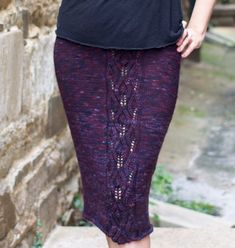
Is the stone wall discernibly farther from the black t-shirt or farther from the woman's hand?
the woman's hand

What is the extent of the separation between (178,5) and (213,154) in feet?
12.5

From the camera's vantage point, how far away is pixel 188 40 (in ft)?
7.55

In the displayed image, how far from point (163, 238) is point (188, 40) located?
1.35 meters

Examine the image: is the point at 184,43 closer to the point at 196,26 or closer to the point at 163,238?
the point at 196,26

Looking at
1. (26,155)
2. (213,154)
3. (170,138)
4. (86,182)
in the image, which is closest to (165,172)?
(213,154)

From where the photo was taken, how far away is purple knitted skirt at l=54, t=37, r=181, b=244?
89.4 inches

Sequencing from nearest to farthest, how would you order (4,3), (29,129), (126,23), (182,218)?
(126,23) → (4,3) → (29,129) → (182,218)

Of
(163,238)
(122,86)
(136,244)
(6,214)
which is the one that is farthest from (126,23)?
(163,238)

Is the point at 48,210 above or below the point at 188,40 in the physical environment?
below

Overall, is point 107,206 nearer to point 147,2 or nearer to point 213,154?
point 147,2

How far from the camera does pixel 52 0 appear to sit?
3.50 meters

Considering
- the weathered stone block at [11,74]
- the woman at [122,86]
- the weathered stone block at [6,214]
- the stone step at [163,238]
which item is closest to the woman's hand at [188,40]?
the woman at [122,86]

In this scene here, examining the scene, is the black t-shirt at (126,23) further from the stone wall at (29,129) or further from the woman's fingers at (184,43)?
the stone wall at (29,129)

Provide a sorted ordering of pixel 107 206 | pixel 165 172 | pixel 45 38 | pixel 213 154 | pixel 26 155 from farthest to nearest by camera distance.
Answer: pixel 213 154 → pixel 165 172 → pixel 45 38 → pixel 26 155 → pixel 107 206
